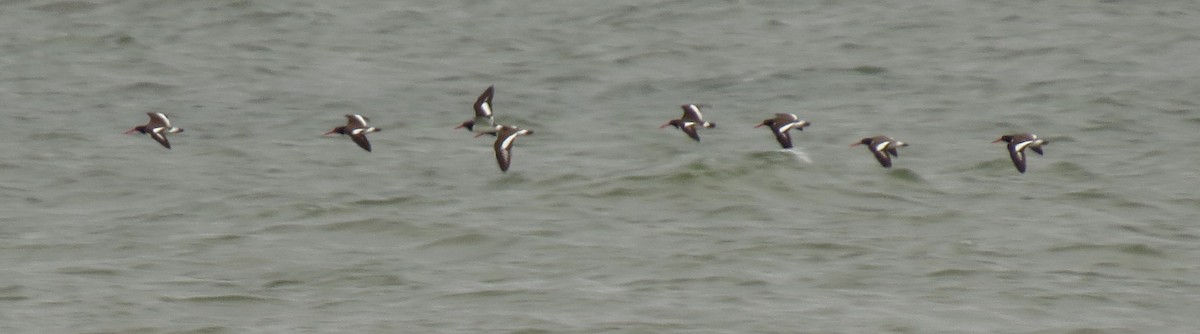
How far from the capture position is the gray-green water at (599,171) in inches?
537

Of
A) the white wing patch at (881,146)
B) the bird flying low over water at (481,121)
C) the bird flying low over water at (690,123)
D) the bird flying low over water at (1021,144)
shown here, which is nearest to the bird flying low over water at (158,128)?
the bird flying low over water at (481,121)

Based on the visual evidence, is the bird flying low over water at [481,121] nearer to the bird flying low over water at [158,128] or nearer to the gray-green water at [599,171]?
the gray-green water at [599,171]

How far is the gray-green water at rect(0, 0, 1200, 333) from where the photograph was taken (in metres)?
13.6

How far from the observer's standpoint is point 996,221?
51.9ft

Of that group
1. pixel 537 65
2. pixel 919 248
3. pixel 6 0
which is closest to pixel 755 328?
pixel 919 248

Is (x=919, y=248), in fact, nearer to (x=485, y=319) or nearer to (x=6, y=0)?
(x=485, y=319)

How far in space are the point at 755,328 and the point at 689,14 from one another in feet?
39.4

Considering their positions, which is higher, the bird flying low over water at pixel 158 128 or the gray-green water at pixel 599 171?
the bird flying low over water at pixel 158 128

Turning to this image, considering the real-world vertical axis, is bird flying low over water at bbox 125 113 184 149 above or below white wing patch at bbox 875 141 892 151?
below

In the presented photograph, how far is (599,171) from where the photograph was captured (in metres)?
17.5

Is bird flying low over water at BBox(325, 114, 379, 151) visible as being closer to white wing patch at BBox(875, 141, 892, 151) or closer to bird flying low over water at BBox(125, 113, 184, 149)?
bird flying low over water at BBox(125, 113, 184, 149)

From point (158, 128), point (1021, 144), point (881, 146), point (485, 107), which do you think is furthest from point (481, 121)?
point (1021, 144)

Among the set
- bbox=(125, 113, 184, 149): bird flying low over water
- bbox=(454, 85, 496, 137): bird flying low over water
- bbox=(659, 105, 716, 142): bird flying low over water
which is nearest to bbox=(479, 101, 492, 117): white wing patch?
bbox=(454, 85, 496, 137): bird flying low over water

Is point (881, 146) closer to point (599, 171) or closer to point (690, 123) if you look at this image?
point (690, 123)
